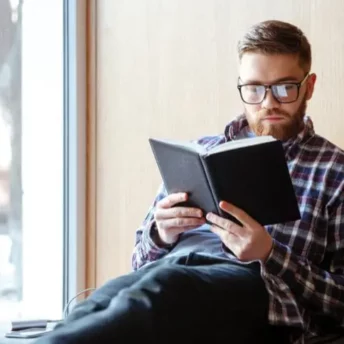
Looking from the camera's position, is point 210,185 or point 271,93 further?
point 271,93

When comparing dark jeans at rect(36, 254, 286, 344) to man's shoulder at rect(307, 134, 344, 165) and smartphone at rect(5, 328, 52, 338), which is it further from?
smartphone at rect(5, 328, 52, 338)

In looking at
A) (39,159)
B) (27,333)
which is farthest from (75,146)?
(27,333)

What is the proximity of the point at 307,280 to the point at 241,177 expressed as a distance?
0.80ft

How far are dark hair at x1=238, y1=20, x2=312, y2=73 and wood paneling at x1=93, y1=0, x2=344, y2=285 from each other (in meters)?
0.23

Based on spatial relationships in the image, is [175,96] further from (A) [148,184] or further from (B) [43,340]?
(B) [43,340]

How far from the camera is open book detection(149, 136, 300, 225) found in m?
1.17

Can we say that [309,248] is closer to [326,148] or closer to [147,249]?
[326,148]

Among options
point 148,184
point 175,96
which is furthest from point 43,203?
point 175,96

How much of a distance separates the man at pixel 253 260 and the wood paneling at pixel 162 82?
25 centimetres

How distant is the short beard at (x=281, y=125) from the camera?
4.71 feet

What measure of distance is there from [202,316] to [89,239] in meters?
1.19

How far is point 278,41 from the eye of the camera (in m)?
1.42

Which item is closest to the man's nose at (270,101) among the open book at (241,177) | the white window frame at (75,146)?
the open book at (241,177)

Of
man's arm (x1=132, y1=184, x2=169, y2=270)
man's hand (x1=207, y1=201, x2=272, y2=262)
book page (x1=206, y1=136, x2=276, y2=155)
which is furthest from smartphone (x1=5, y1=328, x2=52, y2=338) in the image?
book page (x1=206, y1=136, x2=276, y2=155)
